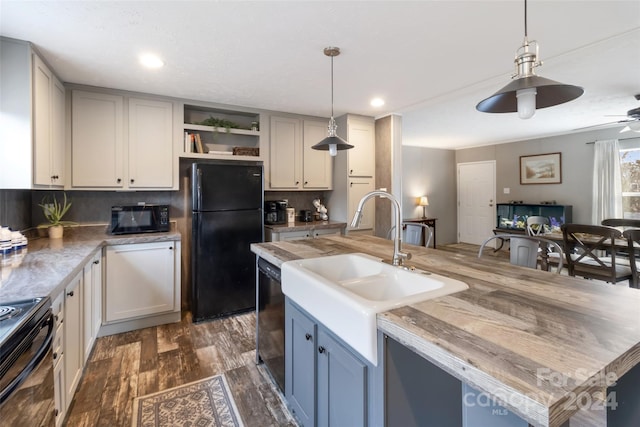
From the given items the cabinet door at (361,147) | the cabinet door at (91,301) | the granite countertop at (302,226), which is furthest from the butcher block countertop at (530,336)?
the cabinet door at (361,147)

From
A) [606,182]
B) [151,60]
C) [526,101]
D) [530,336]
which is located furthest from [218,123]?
[606,182]

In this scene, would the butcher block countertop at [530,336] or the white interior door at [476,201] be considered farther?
the white interior door at [476,201]

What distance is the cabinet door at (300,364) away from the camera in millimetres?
1418

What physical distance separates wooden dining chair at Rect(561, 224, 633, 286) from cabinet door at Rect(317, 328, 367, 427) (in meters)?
3.11

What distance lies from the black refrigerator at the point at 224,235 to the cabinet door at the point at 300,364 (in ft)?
5.24

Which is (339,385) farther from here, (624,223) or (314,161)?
(624,223)

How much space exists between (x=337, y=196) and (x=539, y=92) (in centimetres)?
301

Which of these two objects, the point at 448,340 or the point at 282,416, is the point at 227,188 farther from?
the point at 448,340

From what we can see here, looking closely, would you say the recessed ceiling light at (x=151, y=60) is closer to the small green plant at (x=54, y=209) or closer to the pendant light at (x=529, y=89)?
the small green plant at (x=54, y=209)

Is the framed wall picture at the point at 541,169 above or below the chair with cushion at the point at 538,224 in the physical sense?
above

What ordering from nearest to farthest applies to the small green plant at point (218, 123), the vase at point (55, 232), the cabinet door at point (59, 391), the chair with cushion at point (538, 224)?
the cabinet door at point (59, 391), the vase at point (55, 232), the small green plant at point (218, 123), the chair with cushion at point (538, 224)

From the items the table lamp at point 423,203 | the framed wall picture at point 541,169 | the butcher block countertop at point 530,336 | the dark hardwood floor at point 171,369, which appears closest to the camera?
the butcher block countertop at point 530,336

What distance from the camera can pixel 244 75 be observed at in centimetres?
262

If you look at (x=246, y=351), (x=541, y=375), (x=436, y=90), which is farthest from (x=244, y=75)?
(x=541, y=375)
